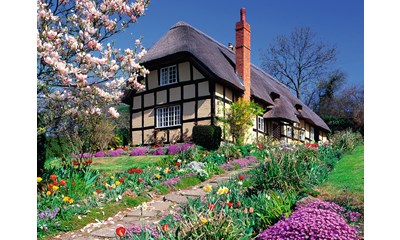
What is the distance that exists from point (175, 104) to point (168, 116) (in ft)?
1.80

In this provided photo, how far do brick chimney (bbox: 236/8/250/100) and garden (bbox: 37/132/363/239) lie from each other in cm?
722

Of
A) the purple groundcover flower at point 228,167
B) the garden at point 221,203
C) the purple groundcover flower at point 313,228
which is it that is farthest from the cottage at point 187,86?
the purple groundcover flower at point 313,228

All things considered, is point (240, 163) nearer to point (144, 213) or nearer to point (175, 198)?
point (175, 198)

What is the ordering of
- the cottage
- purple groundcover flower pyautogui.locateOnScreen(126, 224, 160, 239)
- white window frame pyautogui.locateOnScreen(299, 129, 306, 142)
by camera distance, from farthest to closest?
white window frame pyautogui.locateOnScreen(299, 129, 306, 142) < the cottage < purple groundcover flower pyautogui.locateOnScreen(126, 224, 160, 239)

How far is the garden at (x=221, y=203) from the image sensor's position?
9.51 ft

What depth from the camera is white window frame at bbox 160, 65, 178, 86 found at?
1441 cm

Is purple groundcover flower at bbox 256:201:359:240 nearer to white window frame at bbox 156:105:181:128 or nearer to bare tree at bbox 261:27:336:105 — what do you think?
bare tree at bbox 261:27:336:105

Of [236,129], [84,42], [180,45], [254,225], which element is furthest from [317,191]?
[180,45]

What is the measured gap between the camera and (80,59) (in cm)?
462

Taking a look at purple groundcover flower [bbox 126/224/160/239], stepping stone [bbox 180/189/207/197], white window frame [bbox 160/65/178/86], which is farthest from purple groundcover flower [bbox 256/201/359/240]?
white window frame [bbox 160/65/178/86]

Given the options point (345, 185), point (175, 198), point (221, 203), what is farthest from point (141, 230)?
point (345, 185)

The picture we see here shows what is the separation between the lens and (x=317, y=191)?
463 centimetres

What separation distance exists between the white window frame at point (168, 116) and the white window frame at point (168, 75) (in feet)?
3.01
